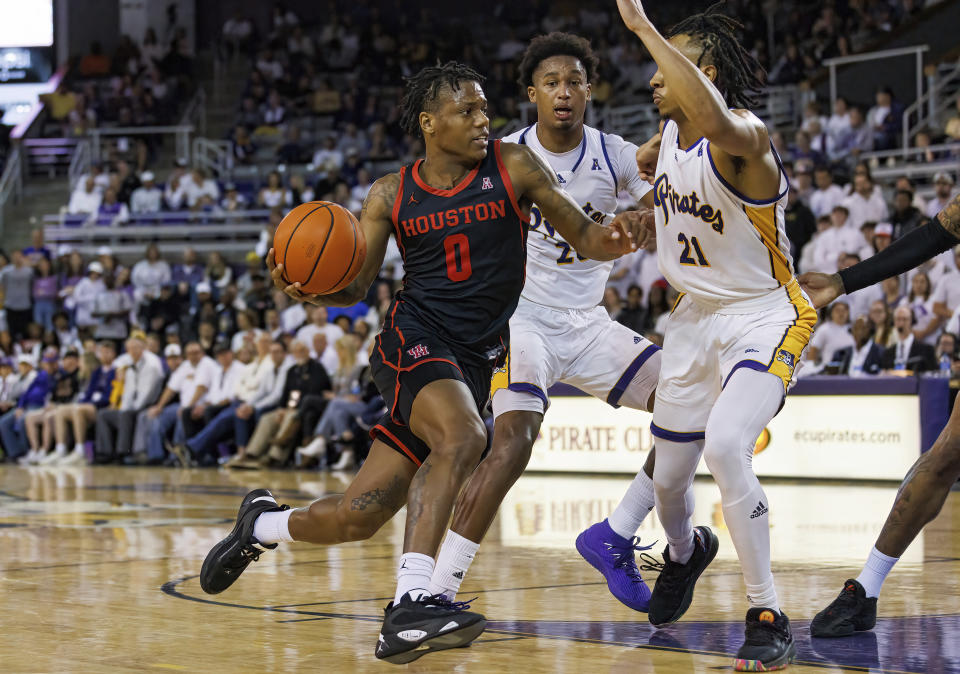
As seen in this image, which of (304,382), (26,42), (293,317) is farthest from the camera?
(26,42)

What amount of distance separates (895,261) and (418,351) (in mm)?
1796

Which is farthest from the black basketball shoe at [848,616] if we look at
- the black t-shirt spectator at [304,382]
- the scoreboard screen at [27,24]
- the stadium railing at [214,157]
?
the scoreboard screen at [27,24]

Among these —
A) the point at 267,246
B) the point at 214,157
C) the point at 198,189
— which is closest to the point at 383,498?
the point at 267,246

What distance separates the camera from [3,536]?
25.4 feet

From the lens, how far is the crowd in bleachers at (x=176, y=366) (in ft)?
46.7

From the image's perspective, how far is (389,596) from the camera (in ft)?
17.8

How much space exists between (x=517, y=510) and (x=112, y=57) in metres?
20.2

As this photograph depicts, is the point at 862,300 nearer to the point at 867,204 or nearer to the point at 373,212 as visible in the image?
the point at 867,204

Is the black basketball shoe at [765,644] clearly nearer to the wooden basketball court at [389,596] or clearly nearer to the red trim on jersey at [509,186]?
the wooden basketball court at [389,596]

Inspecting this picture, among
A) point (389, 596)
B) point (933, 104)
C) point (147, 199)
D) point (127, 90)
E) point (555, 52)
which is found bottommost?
point (389, 596)

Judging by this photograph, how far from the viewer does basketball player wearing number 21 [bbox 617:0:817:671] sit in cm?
417

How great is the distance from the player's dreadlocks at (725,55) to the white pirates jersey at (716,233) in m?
0.27

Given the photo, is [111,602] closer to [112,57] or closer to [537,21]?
[537,21]

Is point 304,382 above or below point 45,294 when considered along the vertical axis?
below
